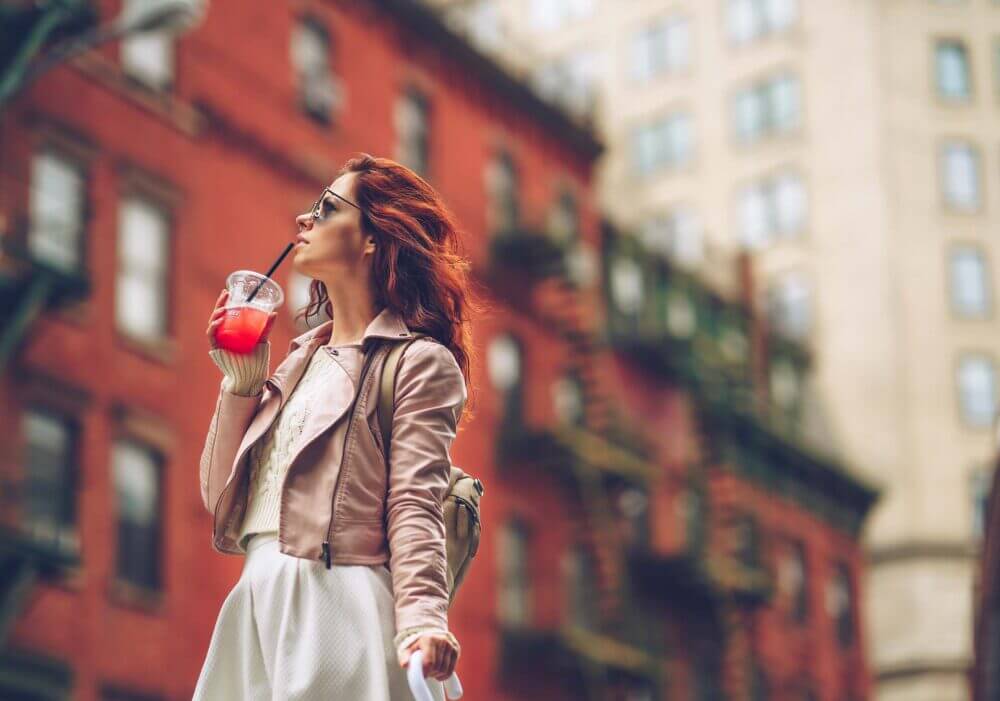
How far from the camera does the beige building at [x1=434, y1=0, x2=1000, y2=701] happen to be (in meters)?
61.3

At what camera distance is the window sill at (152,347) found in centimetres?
2678

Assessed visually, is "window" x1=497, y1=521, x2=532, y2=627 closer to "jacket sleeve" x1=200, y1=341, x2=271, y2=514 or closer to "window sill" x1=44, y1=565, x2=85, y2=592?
"window sill" x1=44, y1=565, x2=85, y2=592

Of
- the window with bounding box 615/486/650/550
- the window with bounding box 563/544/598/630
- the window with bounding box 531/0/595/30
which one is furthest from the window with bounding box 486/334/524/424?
the window with bounding box 531/0/595/30

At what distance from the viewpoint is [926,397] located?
62906mm

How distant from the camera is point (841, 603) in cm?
5491

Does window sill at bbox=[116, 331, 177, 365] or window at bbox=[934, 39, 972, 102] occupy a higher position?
window at bbox=[934, 39, 972, 102]

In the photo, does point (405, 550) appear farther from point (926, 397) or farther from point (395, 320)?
point (926, 397)

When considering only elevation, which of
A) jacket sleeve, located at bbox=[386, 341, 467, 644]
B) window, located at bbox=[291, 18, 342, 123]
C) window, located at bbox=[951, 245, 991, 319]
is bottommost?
jacket sleeve, located at bbox=[386, 341, 467, 644]

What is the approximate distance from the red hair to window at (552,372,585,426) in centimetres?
3365

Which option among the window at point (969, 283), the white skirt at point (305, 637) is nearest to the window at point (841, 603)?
the window at point (969, 283)

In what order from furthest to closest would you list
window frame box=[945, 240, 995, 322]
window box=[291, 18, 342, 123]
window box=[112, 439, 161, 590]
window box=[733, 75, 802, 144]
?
window box=[733, 75, 802, 144] < window frame box=[945, 240, 995, 322] < window box=[291, 18, 342, 123] < window box=[112, 439, 161, 590]

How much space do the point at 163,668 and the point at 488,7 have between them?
4943 centimetres

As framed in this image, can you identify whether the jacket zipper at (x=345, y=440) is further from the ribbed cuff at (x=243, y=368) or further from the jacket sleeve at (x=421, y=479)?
the ribbed cuff at (x=243, y=368)

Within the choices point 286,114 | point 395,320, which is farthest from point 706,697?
point 395,320
